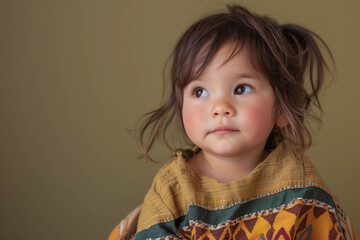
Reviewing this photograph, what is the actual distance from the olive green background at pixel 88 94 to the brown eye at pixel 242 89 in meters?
0.79

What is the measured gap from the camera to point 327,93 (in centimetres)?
203

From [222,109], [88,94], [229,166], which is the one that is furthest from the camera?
[88,94]

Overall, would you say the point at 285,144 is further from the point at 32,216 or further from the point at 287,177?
the point at 32,216

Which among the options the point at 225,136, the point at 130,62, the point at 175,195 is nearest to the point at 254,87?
the point at 225,136

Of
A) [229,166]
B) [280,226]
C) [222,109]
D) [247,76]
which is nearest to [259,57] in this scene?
[247,76]

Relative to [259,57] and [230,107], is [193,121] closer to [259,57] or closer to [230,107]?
[230,107]

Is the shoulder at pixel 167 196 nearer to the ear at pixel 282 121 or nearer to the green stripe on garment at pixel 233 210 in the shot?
the green stripe on garment at pixel 233 210

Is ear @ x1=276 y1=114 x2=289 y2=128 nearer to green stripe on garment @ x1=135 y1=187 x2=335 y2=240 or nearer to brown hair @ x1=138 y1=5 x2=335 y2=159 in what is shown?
brown hair @ x1=138 y1=5 x2=335 y2=159

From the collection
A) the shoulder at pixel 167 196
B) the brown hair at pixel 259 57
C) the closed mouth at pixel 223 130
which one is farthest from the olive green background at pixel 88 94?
the closed mouth at pixel 223 130

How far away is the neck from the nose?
5.8 inches

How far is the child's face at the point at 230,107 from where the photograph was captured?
1144mm

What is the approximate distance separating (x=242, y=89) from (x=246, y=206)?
0.88 ft

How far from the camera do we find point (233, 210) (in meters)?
1.19

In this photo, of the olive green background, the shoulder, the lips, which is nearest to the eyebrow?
the lips
